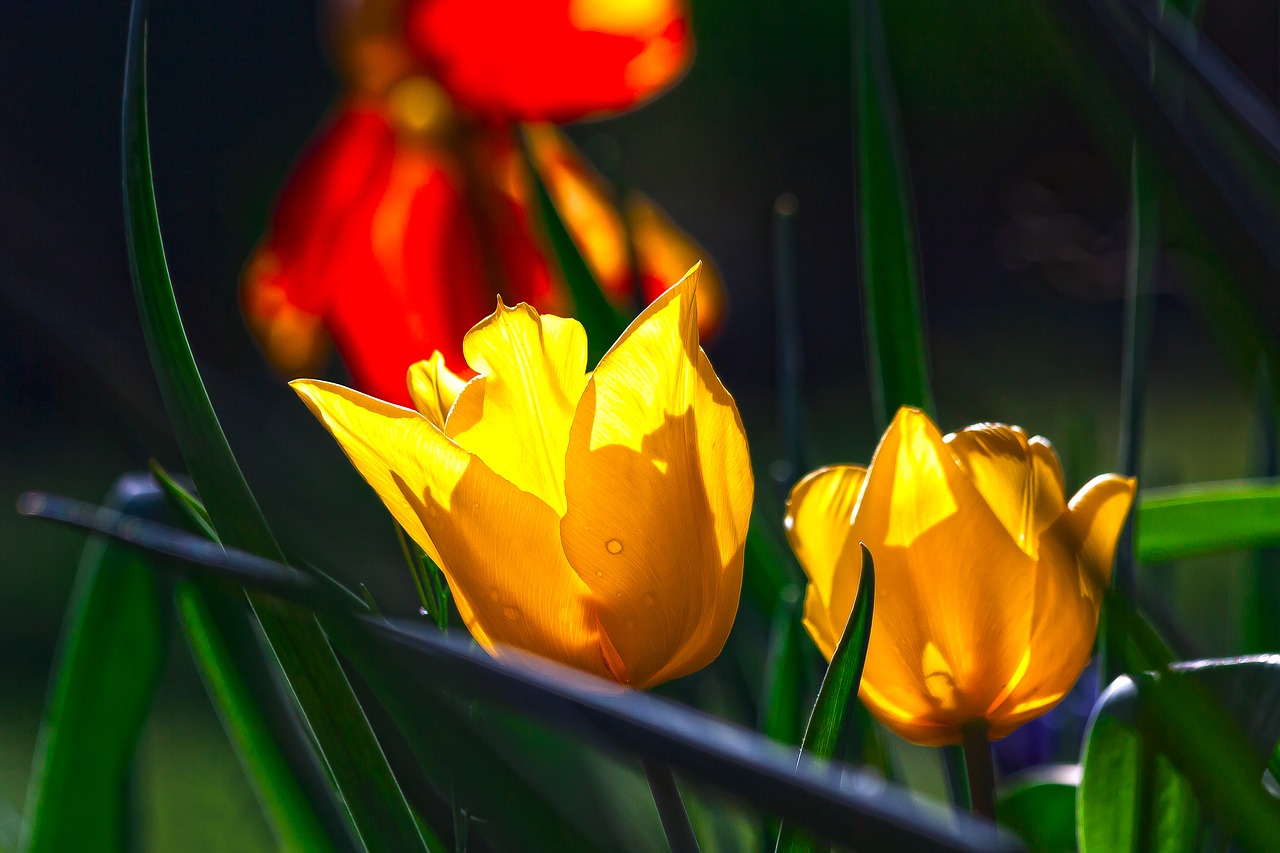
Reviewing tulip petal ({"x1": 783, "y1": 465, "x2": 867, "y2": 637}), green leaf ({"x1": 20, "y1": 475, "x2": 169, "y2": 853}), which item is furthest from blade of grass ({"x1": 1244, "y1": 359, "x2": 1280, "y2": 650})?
green leaf ({"x1": 20, "y1": 475, "x2": 169, "y2": 853})

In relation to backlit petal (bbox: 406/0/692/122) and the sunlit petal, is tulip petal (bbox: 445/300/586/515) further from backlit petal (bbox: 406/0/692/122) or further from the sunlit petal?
backlit petal (bbox: 406/0/692/122)

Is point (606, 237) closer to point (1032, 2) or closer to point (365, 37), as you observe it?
point (365, 37)

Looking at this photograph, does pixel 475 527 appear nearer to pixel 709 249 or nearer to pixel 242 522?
pixel 242 522

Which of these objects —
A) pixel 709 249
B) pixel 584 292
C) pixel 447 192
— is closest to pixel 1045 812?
pixel 584 292

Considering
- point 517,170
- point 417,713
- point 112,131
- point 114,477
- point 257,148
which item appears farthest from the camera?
point 112,131

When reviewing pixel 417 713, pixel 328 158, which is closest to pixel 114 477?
pixel 328 158

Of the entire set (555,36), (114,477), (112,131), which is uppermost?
(112,131)
